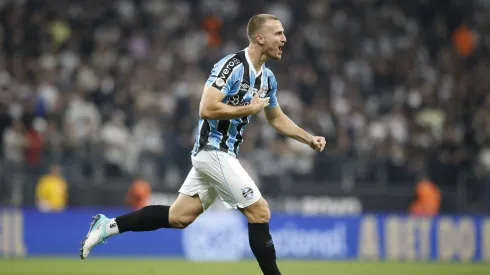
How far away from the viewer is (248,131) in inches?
752

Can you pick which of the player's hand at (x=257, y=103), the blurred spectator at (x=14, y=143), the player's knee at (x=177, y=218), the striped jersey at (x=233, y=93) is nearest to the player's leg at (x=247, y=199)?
the striped jersey at (x=233, y=93)

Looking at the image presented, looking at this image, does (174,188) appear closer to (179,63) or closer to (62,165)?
(62,165)

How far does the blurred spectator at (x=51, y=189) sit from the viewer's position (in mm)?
17312

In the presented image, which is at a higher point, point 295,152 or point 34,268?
point 295,152

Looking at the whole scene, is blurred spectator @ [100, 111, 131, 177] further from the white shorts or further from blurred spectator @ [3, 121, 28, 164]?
the white shorts

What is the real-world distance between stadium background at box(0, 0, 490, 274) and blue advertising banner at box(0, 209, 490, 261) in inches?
1.2

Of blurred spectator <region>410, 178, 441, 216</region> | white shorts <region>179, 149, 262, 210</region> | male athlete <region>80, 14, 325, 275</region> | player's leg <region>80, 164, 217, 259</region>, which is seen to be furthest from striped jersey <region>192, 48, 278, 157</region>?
blurred spectator <region>410, 178, 441, 216</region>

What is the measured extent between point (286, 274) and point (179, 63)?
9852mm

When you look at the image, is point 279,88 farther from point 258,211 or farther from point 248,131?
point 258,211

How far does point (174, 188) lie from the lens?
59.5ft

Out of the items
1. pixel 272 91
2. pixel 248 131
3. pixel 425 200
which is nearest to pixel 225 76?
pixel 272 91

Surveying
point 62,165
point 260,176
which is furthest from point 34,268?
point 260,176

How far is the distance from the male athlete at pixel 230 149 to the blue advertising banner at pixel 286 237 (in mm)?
8792

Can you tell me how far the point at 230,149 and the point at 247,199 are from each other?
54 centimetres
